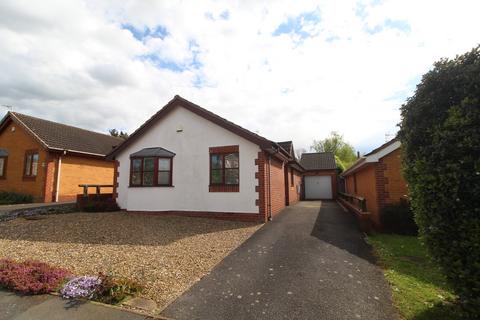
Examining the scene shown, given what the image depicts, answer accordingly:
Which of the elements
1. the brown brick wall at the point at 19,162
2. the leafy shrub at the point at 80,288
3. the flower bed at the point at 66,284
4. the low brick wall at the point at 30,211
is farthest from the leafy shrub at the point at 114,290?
the brown brick wall at the point at 19,162

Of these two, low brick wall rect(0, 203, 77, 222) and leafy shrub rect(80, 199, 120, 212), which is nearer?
low brick wall rect(0, 203, 77, 222)

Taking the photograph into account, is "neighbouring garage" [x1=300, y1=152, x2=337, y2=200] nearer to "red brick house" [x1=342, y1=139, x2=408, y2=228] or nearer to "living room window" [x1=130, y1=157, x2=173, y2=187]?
"red brick house" [x1=342, y1=139, x2=408, y2=228]

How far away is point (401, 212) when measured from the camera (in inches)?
352

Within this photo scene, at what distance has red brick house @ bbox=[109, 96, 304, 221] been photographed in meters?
10.8

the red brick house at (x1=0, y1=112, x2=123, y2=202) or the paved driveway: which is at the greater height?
the red brick house at (x1=0, y1=112, x2=123, y2=202)

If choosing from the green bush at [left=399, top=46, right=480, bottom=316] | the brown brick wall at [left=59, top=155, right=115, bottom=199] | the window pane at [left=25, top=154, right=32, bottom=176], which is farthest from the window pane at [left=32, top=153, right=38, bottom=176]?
the green bush at [left=399, top=46, right=480, bottom=316]

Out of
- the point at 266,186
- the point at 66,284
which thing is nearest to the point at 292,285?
the point at 66,284

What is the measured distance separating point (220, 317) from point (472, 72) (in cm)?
478

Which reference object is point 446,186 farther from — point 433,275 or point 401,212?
point 401,212

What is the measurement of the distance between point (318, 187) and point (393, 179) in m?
17.6

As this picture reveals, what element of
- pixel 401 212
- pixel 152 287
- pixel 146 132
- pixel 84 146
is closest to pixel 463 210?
pixel 152 287

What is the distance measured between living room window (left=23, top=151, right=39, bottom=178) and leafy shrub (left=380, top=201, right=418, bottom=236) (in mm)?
22117

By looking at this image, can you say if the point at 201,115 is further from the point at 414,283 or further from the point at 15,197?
the point at 15,197

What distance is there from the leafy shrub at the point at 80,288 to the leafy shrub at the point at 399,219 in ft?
30.6
